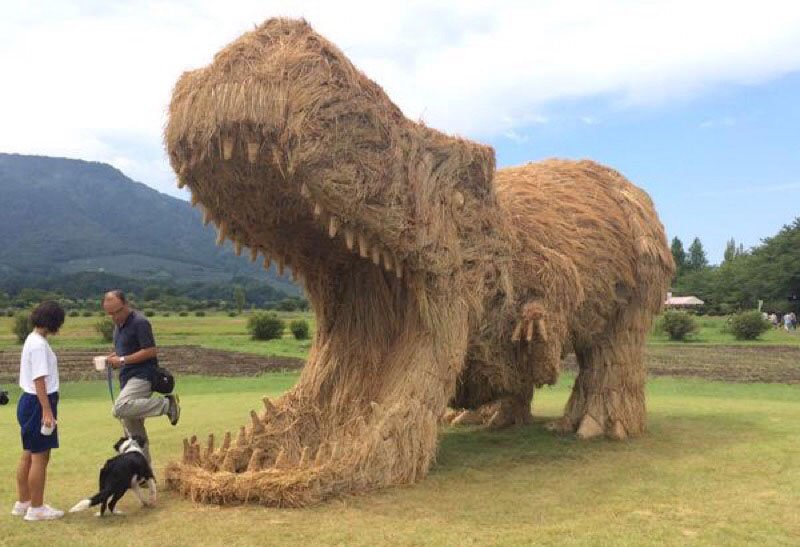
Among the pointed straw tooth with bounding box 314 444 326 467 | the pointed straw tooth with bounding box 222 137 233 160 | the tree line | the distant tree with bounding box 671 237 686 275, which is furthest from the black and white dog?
the distant tree with bounding box 671 237 686 275

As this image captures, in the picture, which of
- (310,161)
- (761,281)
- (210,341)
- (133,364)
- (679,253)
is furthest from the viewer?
(679,253)

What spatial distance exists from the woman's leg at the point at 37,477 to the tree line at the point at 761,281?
1944 inches

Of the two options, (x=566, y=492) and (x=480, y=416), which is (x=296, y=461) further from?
(x=480, y=416)

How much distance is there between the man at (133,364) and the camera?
Answer: 508 cm

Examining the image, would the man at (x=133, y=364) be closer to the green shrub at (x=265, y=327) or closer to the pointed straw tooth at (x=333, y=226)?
the pointed straw tooth at (x=333, y=226)

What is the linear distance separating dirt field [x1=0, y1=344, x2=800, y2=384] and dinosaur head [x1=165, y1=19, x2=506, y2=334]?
407 inches

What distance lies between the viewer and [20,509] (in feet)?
15.1

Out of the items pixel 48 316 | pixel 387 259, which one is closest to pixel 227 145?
pixel 387 259

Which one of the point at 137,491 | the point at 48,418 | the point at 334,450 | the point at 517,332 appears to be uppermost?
the point at 517,332

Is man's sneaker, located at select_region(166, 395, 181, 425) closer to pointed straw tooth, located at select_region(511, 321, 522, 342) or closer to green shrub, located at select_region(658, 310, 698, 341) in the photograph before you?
pointed straw tooth, located at select_region(511, 321, 522, 342)

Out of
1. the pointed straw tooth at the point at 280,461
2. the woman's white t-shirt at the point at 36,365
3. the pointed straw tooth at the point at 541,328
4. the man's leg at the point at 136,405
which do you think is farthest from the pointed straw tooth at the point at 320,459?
the pointed straw tooth at the point at 541,328

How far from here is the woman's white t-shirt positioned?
177 inches

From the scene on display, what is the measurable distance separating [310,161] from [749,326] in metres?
27.6

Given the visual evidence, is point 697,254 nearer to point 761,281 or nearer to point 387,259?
point 761,281
